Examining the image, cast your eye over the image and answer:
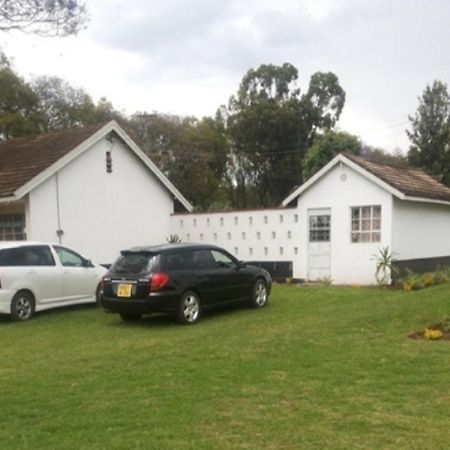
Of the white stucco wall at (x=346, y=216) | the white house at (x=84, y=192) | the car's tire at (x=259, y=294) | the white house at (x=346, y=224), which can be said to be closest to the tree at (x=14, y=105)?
the white house at (x=84, y=192)

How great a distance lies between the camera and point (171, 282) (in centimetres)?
1145

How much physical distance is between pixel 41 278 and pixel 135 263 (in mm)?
2703

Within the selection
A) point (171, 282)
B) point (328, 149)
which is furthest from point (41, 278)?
point (328, 149)

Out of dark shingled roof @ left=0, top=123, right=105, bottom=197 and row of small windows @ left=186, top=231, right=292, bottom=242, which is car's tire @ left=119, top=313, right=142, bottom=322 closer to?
dark shingled roof @ left=0, top=123, right=105, bottom=197

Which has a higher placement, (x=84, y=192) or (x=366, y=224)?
(x=84, y=192)

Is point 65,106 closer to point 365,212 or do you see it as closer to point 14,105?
point 14,105

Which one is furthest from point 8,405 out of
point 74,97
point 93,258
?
point 74,97

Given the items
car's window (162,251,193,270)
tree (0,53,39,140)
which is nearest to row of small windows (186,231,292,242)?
car's window (162,251,193,270)

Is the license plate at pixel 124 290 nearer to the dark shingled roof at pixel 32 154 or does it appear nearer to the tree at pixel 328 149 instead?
the dark shingled roof at pixel 32 154

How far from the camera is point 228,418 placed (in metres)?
5.64

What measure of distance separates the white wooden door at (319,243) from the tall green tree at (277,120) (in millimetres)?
27712

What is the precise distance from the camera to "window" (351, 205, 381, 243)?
18797 mm

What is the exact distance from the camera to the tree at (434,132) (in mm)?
40844

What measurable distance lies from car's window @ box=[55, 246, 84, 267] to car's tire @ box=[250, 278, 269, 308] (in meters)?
4.19
